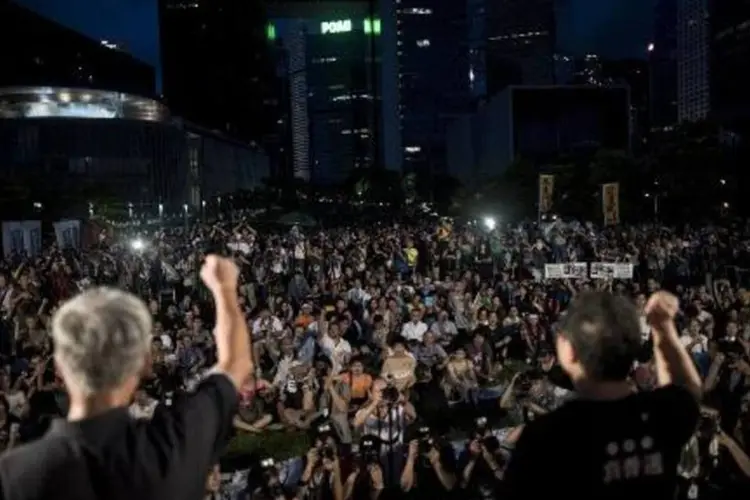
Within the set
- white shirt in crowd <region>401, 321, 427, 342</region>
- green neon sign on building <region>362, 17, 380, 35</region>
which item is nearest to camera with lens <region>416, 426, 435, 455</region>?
white shirt in crowd <region>401, 321, 427, 342</region>

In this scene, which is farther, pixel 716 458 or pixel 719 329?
pixel 719 329

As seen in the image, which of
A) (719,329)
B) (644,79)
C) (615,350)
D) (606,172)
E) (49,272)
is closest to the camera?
(615,350)

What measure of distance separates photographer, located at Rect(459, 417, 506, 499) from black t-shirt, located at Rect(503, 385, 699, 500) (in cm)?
579

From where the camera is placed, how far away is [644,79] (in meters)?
186

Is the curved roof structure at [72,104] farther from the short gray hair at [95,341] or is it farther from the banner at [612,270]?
the short gray hair at [95,341]

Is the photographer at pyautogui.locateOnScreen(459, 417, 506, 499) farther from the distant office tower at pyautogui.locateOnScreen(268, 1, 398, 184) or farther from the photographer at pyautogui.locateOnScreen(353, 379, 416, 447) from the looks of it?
the distant office tower at pyautogui.locateOnScreen(268, 1, 398, 184)

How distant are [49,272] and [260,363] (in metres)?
7.33

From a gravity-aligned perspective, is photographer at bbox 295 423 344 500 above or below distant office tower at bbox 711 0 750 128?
below

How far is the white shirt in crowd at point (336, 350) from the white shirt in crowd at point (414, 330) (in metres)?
1.14

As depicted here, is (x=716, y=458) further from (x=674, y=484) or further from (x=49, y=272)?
(x=49, y=272)

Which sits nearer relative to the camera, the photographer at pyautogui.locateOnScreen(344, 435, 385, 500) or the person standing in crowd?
the person standing in crowd

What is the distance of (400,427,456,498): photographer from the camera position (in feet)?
26.8

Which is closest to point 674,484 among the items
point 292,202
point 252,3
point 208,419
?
point 208,419

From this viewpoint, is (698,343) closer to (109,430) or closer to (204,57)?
(109,430)
